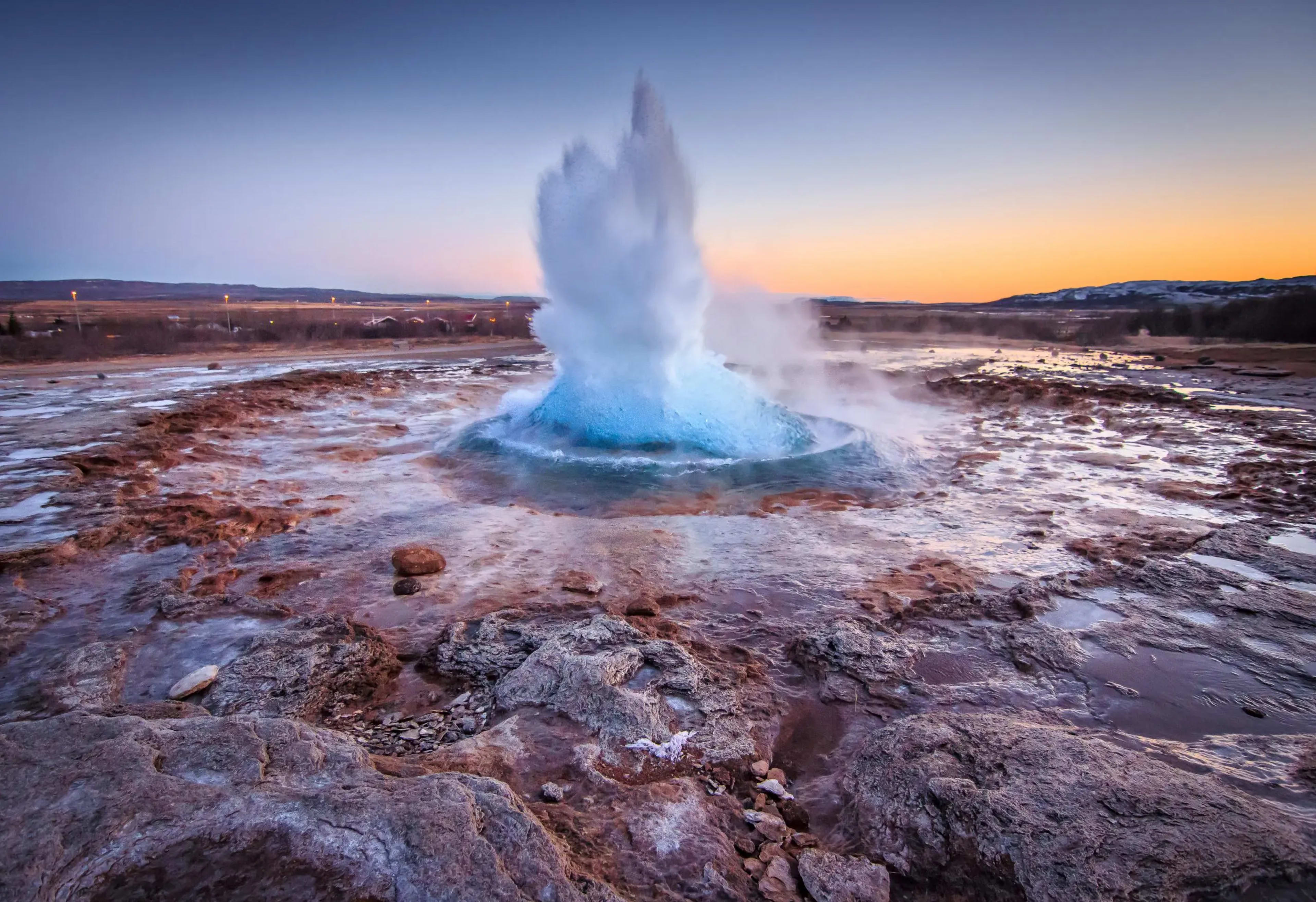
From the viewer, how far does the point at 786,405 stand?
37.7ft

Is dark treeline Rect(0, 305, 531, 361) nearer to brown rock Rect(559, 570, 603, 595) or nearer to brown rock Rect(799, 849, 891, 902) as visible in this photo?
brown rock Rect(559, 570, 603, 595)

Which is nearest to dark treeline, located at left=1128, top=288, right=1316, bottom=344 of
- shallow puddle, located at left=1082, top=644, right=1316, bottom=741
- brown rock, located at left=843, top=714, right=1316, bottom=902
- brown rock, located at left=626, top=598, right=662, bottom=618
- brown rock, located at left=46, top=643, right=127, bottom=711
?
shallow puddle, located at left=1082, top=644, right=1316, bottom=741

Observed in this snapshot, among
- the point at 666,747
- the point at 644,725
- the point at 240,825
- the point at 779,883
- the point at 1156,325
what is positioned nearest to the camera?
the point at 240,825

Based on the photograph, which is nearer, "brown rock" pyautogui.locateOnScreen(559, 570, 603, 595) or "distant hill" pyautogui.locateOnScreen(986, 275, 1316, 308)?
"brown rock" pyautogui.locateOnScreen(559, 570, 603, 595)

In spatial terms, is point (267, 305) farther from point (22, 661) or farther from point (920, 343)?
point (22, 661)

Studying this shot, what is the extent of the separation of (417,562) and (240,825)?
283 cm

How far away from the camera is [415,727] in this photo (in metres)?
2.84

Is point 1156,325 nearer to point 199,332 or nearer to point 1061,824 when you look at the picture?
point 1061,824

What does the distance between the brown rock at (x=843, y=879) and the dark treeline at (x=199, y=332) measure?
24.1 m

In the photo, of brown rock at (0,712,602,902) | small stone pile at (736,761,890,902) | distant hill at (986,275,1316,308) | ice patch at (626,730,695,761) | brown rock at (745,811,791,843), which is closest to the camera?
brown rock at (0,712,602,902)

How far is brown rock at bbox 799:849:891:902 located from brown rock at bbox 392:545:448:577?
3398 mm

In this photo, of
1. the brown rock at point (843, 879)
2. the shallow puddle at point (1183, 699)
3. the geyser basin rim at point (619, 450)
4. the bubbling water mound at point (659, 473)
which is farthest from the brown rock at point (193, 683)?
the geyser basin rim at point (619, 450)

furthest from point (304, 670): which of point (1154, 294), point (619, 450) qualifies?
point (1154, 294)

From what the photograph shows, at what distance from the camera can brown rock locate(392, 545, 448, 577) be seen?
15.1 ft
